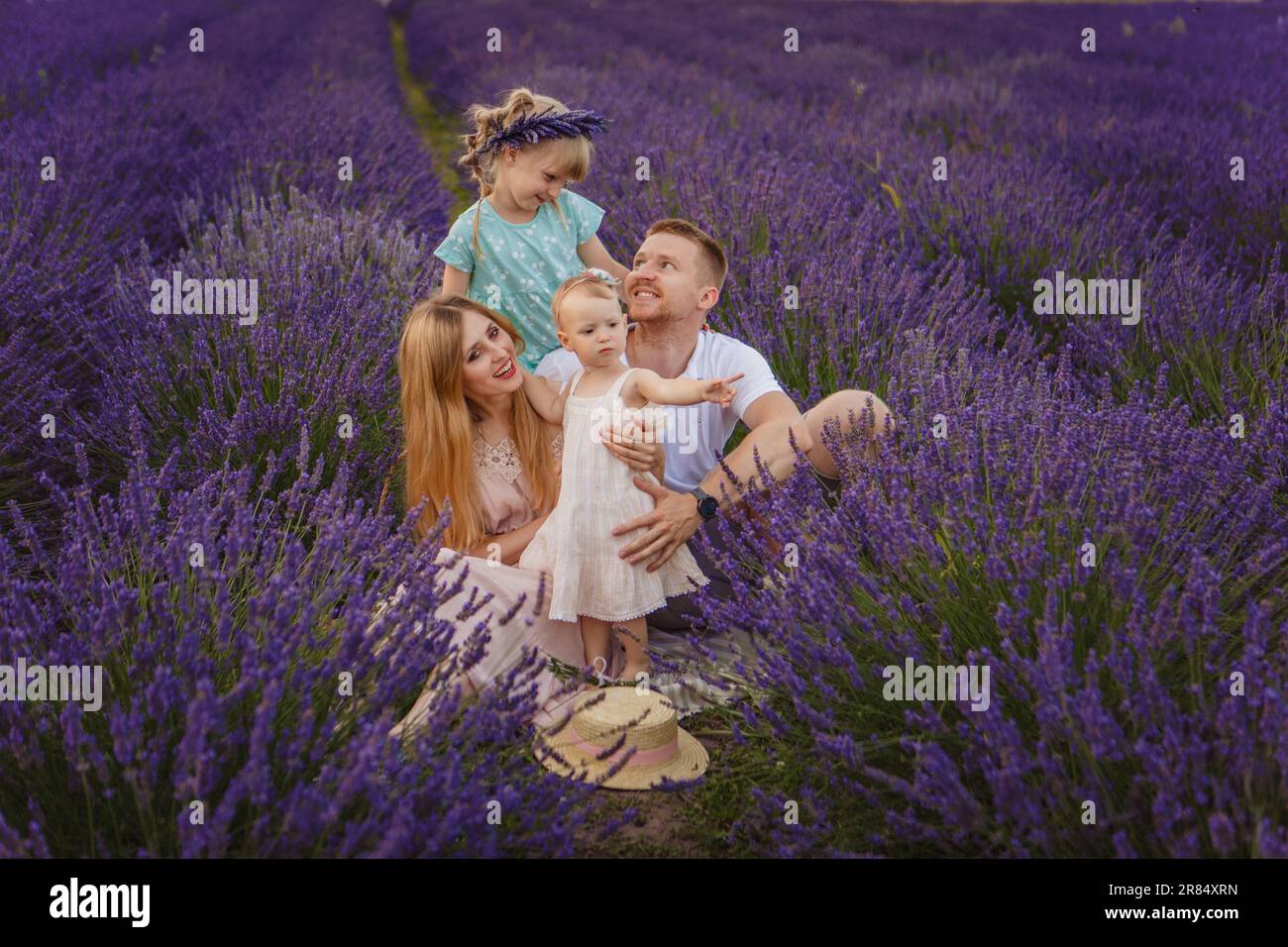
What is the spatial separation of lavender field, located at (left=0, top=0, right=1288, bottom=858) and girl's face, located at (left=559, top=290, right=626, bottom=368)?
45cm

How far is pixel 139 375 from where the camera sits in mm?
2811

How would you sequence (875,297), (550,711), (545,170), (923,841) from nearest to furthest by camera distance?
(923,841) < (550,711) < (545,170) < (875,297)

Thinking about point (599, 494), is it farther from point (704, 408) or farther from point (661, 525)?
point (704, 408)

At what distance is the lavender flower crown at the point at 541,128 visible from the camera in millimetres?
2932

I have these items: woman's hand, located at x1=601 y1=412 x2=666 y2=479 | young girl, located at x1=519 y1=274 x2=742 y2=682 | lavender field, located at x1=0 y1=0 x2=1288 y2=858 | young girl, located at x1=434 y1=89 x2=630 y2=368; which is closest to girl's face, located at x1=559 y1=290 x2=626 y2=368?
young girl, located at x1=519 y1=274 x2=742 y2=682

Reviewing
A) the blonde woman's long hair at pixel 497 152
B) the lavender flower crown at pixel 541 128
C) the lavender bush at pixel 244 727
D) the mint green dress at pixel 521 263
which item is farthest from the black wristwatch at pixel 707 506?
the lavender flower crown at pixel 541 128

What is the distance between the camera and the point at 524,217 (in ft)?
10.4

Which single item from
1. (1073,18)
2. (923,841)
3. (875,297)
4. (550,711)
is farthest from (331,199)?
(1073,18)

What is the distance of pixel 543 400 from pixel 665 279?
0.39 m

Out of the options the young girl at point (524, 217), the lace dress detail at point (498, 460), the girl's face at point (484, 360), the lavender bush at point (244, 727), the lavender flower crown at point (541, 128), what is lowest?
the lavender bush at point (244, 727)

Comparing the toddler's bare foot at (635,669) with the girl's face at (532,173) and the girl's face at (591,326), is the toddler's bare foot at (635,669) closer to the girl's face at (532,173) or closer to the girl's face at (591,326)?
the girl's face at (591,326)

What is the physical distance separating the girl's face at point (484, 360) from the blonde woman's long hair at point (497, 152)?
661mm

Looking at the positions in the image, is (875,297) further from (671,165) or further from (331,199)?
(331,199)
